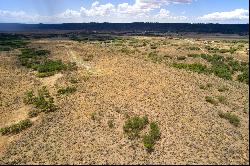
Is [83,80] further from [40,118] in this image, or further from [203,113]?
[203,113]

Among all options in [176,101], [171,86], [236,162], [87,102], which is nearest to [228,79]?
[171,86]

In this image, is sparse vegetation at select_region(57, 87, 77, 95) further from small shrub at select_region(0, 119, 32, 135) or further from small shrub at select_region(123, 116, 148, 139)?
small shrub at select_region(123, 116, 148, 139)

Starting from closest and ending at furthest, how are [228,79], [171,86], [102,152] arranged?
[102,152] < [171,86] < [228,79]

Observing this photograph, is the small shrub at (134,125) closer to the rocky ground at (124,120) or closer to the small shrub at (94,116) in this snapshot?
the rocky ground at (124,120)

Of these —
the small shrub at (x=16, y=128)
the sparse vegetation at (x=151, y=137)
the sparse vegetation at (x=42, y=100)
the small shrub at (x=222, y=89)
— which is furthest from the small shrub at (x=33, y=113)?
the small shrub at (x=222, y=89)

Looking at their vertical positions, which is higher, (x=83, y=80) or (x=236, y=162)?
(x=83, y=80)

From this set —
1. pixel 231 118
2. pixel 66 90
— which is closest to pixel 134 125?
pixel 231 118
